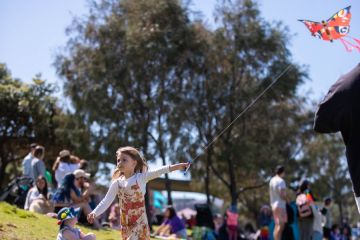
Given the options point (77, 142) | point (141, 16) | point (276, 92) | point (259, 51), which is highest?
point (141, 16)

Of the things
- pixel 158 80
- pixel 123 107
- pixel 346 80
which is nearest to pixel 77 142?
pixel 123 107

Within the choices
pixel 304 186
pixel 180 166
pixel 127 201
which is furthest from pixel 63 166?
pixel 180 166

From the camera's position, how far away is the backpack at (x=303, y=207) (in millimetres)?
11234

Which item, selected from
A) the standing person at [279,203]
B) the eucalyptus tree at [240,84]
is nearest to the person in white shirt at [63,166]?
the standing person at [279,203]

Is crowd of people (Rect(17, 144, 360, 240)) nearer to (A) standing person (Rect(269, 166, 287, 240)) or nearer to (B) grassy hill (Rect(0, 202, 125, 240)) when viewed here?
(A) standing person (Rect(269, 166, 287, 240))

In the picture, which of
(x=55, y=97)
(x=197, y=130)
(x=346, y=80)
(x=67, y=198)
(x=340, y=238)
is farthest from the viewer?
(x=55, y=97)

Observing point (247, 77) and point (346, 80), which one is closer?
point (346, 80)

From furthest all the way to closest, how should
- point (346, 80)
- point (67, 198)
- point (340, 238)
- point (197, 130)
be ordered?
point (197, 130) < point (340, 238) < point (67, 198) < point (346, 80)

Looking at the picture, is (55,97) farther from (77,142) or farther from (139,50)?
(139,50)

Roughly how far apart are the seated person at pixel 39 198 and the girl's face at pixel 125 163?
18.0ft

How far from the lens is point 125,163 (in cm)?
615

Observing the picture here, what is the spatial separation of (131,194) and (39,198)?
5.72 metres

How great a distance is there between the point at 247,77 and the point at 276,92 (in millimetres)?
1388

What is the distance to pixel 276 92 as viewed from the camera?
76.6ft
